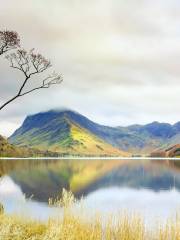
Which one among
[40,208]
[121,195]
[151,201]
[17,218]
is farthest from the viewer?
[121,195]

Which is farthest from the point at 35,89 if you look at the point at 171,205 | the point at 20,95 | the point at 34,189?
the point at 34,189

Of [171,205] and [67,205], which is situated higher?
[67,205]

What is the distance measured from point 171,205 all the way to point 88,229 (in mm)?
31321

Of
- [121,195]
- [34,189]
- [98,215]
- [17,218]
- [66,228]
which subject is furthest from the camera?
[34,189]

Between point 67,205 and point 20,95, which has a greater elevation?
point 20,95

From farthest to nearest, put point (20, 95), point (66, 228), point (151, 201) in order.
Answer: point (151, 201), point (20, 95), point (66, 228)

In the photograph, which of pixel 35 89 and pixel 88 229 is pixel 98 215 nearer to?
pixel 88 229

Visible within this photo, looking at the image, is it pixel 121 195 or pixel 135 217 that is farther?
pixel 121 195

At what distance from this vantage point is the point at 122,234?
68.7ft

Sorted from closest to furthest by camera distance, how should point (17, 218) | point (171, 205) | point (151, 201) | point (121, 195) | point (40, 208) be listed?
point (17, 218) < point (40, 208) < point (171, 205) < point (151, 201) < point (121, 195)

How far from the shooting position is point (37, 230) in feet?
70.7

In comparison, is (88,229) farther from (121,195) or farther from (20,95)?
(121,195)

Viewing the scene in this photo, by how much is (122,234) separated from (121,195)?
43064 mm

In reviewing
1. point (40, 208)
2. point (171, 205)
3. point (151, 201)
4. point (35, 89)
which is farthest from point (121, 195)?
point (35, 89)
